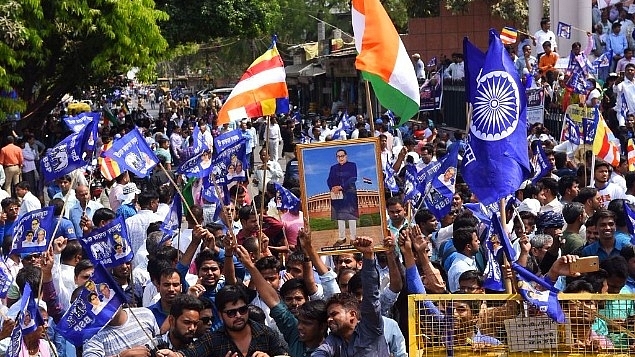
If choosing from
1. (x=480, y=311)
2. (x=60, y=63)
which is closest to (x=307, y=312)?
(x=480, y=311)

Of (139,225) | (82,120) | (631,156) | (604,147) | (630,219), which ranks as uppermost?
(82,120)

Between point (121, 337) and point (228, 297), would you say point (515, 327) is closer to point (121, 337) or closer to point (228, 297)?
point (228, 297)

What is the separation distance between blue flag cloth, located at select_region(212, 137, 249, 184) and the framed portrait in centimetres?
464

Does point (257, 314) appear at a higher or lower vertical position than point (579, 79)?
lower

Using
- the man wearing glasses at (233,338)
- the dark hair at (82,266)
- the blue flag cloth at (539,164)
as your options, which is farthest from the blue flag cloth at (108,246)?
the blue flag cloth at (539,164)

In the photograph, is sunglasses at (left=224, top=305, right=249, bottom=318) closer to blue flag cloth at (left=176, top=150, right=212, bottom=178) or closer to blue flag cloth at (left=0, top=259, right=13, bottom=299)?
blue flag cloth at (left=0, top=259, right=13, bottom=299)

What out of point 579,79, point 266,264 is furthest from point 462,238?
point 579,79

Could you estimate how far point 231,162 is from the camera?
11.7 meters

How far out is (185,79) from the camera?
8875 cm

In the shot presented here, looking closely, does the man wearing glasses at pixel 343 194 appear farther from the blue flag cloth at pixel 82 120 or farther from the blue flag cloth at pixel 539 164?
the blue flag cloth at pixel 539 164

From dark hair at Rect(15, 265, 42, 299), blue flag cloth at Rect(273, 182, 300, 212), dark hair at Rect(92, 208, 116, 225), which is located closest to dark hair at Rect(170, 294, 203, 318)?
dark hair at Rect(15, 265, 42, 299)

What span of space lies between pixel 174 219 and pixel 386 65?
325 cm

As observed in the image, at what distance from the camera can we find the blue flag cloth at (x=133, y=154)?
10719 mm

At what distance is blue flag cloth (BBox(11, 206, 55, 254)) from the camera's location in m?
9.28
